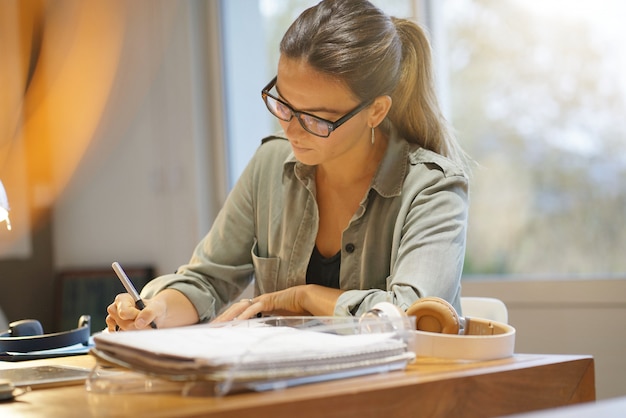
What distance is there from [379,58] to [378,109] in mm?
111

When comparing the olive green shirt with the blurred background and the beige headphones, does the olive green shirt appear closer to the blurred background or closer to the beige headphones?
the beige headphones

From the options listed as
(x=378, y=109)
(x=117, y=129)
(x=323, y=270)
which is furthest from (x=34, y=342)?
(x=117, y=129)

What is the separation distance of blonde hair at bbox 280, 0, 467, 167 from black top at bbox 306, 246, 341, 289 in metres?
0.32

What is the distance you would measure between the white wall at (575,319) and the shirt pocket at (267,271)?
1.15 meters

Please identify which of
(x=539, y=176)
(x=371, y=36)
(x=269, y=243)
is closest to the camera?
(x=371, y=36)

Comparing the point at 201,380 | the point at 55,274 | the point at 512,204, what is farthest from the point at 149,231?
the point at 201,380

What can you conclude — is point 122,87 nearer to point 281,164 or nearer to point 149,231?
point 149,231

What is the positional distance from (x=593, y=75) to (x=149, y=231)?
86.3 inches

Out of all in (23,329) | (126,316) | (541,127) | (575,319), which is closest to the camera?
(126,316)

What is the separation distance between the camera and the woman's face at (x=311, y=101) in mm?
1604

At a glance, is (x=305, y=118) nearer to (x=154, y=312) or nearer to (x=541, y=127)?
(x=154, y=312)

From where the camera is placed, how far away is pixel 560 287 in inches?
104

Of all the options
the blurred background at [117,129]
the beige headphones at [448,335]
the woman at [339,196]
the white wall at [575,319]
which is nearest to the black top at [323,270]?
the woman at [339,196]

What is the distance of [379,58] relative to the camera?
169cm
